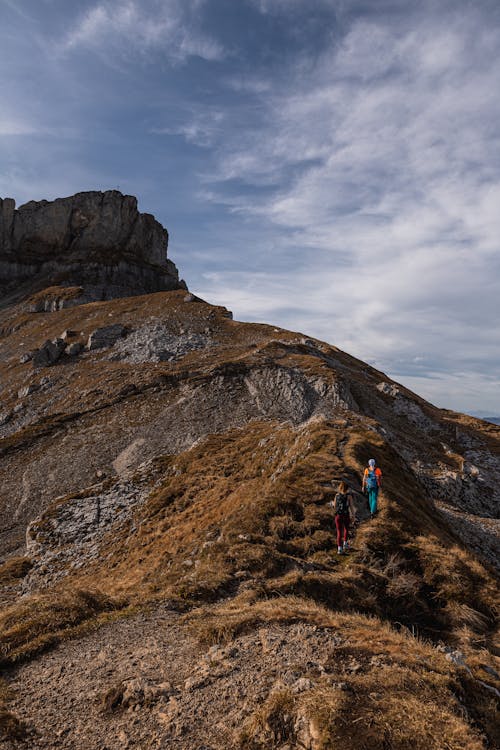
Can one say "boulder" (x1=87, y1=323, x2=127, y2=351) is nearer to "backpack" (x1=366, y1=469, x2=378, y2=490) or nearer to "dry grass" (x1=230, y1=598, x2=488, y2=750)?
"backpack" (x1=366, y1=469, x2=378, y2=490)

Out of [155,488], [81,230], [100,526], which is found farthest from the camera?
[81,230]

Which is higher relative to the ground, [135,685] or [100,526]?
[135,685]

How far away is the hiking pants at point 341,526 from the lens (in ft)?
60.0

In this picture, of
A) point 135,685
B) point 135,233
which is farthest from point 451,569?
point 135,233

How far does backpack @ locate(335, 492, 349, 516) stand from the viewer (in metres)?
18.3

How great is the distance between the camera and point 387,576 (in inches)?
661

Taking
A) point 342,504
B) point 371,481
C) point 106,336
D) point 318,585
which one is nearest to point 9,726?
point 318,585

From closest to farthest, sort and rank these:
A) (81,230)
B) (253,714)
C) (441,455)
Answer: (253,714)
(441,455)
(81,230)

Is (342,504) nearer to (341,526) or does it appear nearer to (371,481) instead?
(341,526)

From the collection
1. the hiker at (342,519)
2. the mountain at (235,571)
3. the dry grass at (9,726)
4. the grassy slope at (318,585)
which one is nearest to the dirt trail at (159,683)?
the mountain at (235,571)

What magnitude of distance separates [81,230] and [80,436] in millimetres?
150605

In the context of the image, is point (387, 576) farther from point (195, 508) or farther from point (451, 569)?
point (195, 508)

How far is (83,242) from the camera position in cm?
17112

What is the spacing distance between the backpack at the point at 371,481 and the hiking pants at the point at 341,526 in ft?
11.3
